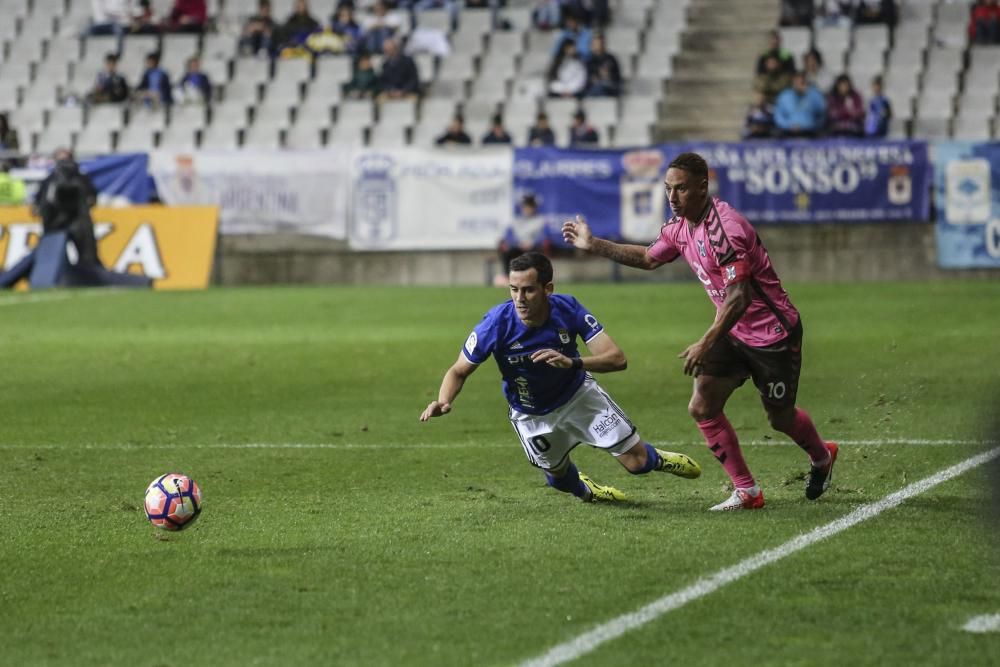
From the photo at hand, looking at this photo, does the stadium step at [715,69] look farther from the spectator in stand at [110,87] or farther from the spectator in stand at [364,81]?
the spectator in stand at [110,87]

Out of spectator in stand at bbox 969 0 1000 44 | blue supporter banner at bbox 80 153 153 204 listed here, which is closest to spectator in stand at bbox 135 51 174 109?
blue supporter banner at bbox 80 153 153 204

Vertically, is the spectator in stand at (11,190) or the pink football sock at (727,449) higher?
the pink football sock at (727,449)

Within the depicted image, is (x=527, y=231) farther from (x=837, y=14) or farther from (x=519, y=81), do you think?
(x=837, y=14)

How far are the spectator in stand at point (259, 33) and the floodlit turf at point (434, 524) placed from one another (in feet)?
52.9

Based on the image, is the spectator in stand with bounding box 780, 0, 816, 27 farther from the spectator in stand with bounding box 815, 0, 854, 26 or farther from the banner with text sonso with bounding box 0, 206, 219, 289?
the banner with text sonso with bounding box 0, 206, 219, 289

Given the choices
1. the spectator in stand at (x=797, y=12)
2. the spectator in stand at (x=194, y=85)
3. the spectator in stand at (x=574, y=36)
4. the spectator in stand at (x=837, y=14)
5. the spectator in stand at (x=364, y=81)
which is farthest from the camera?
the spectator in stand at (x=194, y=85)

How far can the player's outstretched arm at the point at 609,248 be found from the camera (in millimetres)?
8820

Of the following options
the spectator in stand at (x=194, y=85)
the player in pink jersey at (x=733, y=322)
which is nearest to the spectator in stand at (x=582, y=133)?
the spectator in stand at (x=194, y=85)

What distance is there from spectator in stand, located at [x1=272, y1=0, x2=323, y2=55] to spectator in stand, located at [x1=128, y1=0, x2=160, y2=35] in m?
3.00

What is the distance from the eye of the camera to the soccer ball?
25.8 feet

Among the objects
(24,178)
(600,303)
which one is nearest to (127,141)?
(24,178)

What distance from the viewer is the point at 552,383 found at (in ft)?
28.3

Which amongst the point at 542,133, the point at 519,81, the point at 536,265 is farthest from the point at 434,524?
the point at 519,81

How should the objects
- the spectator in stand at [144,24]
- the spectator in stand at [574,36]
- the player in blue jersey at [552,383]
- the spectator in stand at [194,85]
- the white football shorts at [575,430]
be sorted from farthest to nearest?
the spectator in stand at [144,24] < the spectator in stand at [194,85] < the spectator in stand at [574,36] < the white football shorts at [575,430] < the player in blue jersey at [552,383]
